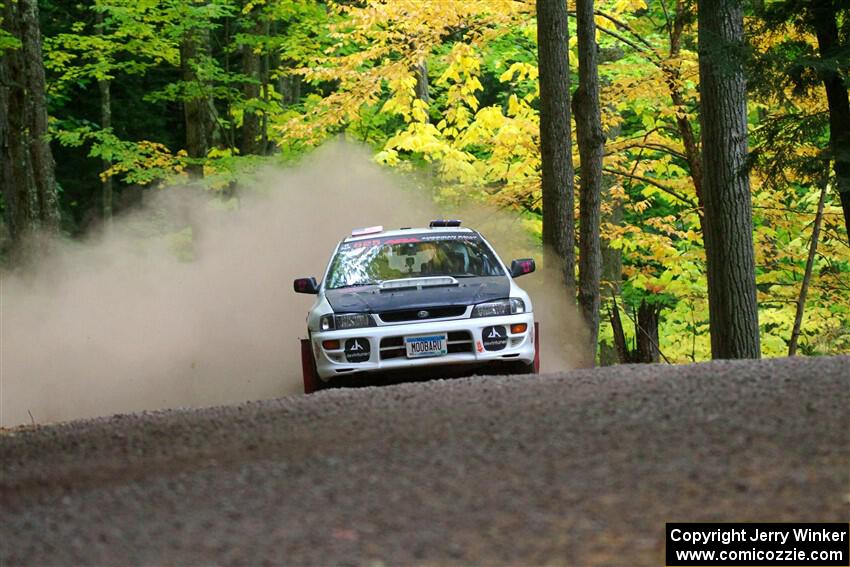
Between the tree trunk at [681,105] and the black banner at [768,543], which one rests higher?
the tree trunk at [681,105]

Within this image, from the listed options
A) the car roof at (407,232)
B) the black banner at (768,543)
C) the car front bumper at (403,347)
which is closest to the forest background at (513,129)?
the car roof at (407,232)

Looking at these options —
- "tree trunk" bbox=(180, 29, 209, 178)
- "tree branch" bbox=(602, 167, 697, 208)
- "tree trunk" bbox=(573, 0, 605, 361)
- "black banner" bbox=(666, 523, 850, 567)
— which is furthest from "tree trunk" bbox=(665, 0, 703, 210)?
"black banner" bbox=(666, 523, 850, 567)

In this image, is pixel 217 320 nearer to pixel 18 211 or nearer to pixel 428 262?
pixel 18 211

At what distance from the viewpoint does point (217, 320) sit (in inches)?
863

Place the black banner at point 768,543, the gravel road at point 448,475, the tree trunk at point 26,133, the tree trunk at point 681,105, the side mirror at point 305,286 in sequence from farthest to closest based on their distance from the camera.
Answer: the tree trunk at point 26,133 < the tree trunk at point 681,105 < the side mirror at point 305,286 < the gravel road at point 448,475 < the black banner at point 768,543

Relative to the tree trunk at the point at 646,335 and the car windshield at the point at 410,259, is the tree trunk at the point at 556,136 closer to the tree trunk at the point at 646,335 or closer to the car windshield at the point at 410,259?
the tree trunk at the point at 646,335

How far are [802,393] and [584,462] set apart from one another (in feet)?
8.05

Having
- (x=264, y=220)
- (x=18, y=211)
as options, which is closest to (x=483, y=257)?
(x=264, y=220)

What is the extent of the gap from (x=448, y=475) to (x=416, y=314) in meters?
5.78

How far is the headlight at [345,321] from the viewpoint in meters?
12.5

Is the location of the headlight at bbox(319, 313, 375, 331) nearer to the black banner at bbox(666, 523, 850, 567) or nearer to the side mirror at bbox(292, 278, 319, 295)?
the side mirror at bbox(292, 278, 319, 295)

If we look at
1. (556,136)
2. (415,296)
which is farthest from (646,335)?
(415,296)

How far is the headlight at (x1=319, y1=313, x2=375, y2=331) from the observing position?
1247cm

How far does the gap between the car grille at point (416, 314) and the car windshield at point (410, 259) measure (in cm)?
122
